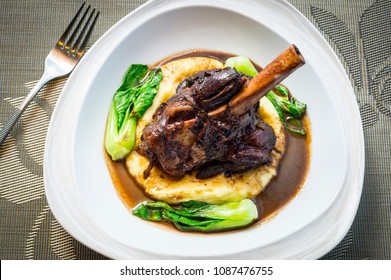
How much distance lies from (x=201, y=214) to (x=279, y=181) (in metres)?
0.67

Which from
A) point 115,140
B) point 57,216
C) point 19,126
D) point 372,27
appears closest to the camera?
point 57,216

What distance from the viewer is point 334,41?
4.62 metres

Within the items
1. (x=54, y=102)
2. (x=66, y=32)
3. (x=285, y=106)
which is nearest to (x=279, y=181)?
(x=285, y=106)

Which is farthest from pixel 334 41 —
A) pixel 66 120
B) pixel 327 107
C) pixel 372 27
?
pixel 66 120

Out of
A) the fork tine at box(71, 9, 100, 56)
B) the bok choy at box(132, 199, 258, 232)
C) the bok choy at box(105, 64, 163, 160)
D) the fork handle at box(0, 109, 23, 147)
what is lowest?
the bok choy at box(132, 199, 258, 232)

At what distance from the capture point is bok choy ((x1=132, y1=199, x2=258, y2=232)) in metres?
3.94

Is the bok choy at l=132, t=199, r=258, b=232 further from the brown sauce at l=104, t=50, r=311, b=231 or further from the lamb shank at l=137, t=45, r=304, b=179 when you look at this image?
the lamb shank at l=137, t=45, r=304, b=179

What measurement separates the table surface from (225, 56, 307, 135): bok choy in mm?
589

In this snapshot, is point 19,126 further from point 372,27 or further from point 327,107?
point 372,27

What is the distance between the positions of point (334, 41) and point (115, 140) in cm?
204

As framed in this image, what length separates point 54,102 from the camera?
4.41 meters

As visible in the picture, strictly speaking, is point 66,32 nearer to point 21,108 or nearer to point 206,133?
point 21,108

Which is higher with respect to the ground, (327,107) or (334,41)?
(334,41)

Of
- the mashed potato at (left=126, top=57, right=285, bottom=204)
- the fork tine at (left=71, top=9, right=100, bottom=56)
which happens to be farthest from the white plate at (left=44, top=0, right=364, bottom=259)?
the fork tine at (left=71, top=9, right=100, bottom=56)
